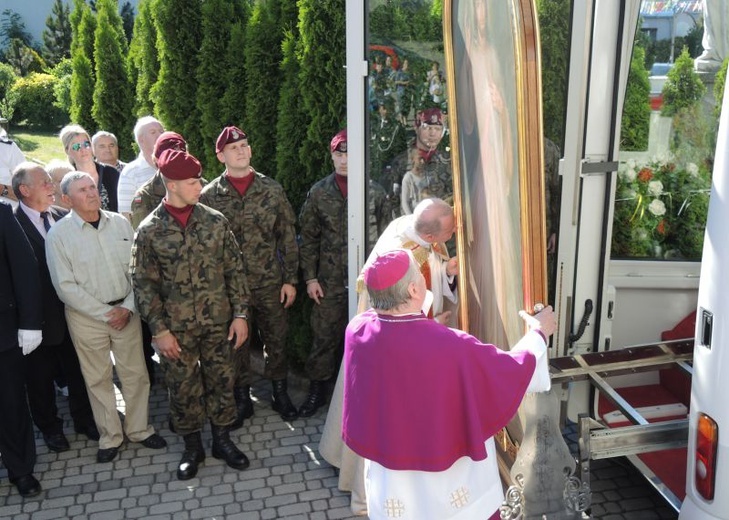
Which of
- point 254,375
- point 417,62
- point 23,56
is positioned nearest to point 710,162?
point 417,62

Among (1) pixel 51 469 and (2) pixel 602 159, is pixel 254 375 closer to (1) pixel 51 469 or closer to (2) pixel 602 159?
(1) pixel 51 469

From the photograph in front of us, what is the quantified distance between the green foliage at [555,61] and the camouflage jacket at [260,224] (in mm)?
1954

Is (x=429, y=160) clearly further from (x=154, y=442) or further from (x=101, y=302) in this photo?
(x=154, y=442)

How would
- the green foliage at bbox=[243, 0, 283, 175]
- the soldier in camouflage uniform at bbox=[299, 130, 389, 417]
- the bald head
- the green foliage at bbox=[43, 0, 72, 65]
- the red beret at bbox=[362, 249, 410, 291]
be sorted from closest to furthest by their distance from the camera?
the red beret at bbox=[362, 249, 410, 291], the bald head, the soldier in camouflage uniform at bbox=[299, 130, 389, 417], the green foliage at bbox=[243, 0, 283, 175], the green foliage at bbox=[43, 0, 72, 65]

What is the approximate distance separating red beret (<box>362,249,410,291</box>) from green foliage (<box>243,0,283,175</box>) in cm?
359

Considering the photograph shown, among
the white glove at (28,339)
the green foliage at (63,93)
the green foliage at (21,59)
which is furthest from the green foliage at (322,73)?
the green foliage at (21,59)

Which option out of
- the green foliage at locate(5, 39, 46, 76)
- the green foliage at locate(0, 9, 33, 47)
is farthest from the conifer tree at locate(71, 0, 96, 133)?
the green foliage at locate(0, 9, 33, 47)

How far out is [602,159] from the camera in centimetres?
→ 321

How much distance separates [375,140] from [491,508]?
2.05 m

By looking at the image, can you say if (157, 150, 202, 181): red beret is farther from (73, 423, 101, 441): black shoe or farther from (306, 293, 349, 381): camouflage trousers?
(73, 423, 101, 441): black shoe

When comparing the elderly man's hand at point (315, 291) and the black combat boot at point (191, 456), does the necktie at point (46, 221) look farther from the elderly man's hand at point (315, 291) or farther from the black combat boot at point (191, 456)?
the elderly man's hand at point (315, 291)

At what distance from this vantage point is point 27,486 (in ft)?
13.0

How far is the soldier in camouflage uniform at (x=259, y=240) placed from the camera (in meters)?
4.50

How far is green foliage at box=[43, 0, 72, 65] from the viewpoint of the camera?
29.4 metres
